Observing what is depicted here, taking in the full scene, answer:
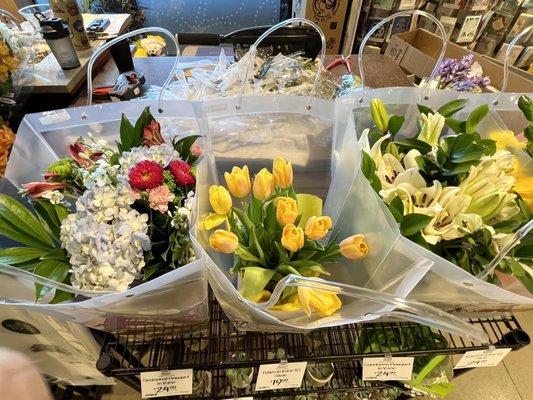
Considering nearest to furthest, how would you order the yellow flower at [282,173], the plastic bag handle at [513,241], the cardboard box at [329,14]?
the plastic bag handle at [513,241] < the yellow flower at [282,173] < the cardboard box at [329,14]

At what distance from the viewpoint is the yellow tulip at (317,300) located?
461 millimetres

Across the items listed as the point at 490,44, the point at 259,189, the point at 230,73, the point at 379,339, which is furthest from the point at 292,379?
the point at 490,44

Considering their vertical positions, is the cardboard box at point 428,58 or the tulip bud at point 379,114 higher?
the tulip bud at point 379,114

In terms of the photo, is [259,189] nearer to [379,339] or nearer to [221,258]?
[221,258]

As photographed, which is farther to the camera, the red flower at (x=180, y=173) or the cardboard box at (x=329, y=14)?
the cardboard box at (x=329, y=14)

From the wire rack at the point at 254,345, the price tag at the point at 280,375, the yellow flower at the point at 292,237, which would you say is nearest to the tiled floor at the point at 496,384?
the wire rack at the point at 254,345

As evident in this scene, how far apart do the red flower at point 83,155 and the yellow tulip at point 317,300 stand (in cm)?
43

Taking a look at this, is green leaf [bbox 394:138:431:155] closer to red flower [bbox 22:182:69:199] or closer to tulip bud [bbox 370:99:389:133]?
tulip bud [bbox 370:99:389:133]

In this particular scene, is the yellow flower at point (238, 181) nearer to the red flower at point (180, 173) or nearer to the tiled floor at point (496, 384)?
the red flower at point (180, 173)

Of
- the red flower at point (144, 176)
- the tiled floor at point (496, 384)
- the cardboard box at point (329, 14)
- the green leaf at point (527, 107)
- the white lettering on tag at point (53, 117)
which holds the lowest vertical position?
the tiled floor at point (496, 384)

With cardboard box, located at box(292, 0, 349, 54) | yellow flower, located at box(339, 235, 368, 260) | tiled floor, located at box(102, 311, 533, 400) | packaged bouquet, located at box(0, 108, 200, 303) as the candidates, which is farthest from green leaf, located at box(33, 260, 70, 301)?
cardboard box, located at box(292, 0, 349, 54)

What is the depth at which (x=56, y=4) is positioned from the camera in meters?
1.19

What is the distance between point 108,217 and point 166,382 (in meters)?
0.31

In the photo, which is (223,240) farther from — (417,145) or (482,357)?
(482,357)
